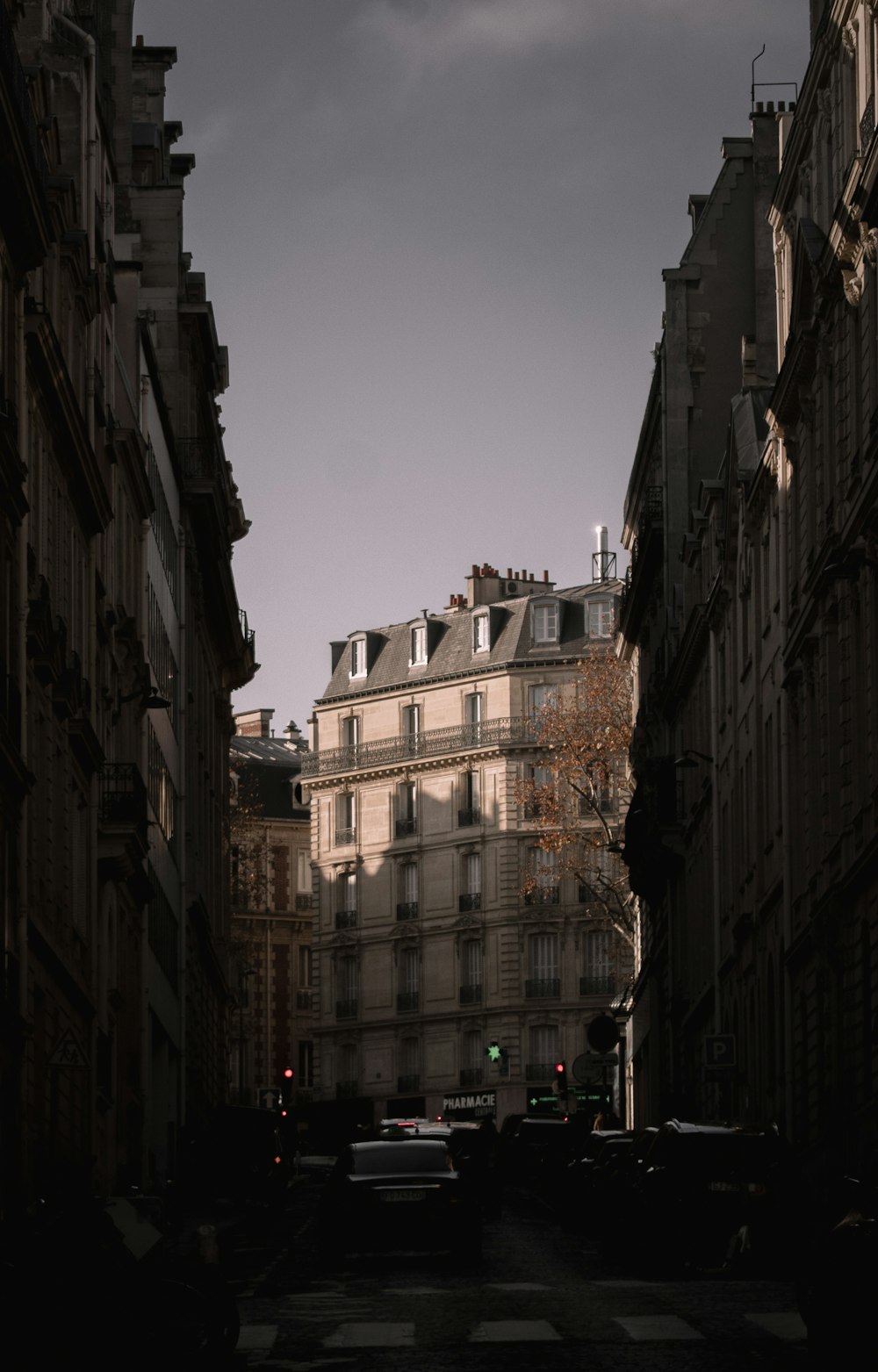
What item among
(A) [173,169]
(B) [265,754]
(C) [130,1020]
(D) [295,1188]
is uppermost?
(A) [173,169]

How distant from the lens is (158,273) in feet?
217

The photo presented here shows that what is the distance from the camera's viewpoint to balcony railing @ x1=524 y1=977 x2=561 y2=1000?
10562 centimetres

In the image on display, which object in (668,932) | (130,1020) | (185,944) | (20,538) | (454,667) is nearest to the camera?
(20,538)

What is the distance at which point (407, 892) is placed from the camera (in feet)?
366

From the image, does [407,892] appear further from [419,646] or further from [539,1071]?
[419,646]

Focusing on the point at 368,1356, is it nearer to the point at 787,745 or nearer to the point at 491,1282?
the point at 491,1282

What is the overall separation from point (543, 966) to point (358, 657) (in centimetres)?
1967

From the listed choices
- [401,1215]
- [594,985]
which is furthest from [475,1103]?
[401,1215]

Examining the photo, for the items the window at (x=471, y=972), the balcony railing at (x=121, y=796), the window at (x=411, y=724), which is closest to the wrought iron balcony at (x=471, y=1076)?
the window at (x=471, y=972)

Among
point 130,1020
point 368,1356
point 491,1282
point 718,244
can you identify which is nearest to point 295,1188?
point 130,1020

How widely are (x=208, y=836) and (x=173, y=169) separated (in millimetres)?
18340

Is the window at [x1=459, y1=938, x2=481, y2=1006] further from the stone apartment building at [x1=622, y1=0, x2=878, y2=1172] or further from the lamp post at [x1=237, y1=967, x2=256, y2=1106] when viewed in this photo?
the stone apartment building at [x1=622, y1=0, x2=878, y2=1172]

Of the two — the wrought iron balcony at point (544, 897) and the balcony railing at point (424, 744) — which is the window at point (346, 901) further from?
the wrought iron balcony at point (544, 897)

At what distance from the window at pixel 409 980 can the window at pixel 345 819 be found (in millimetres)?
6597
